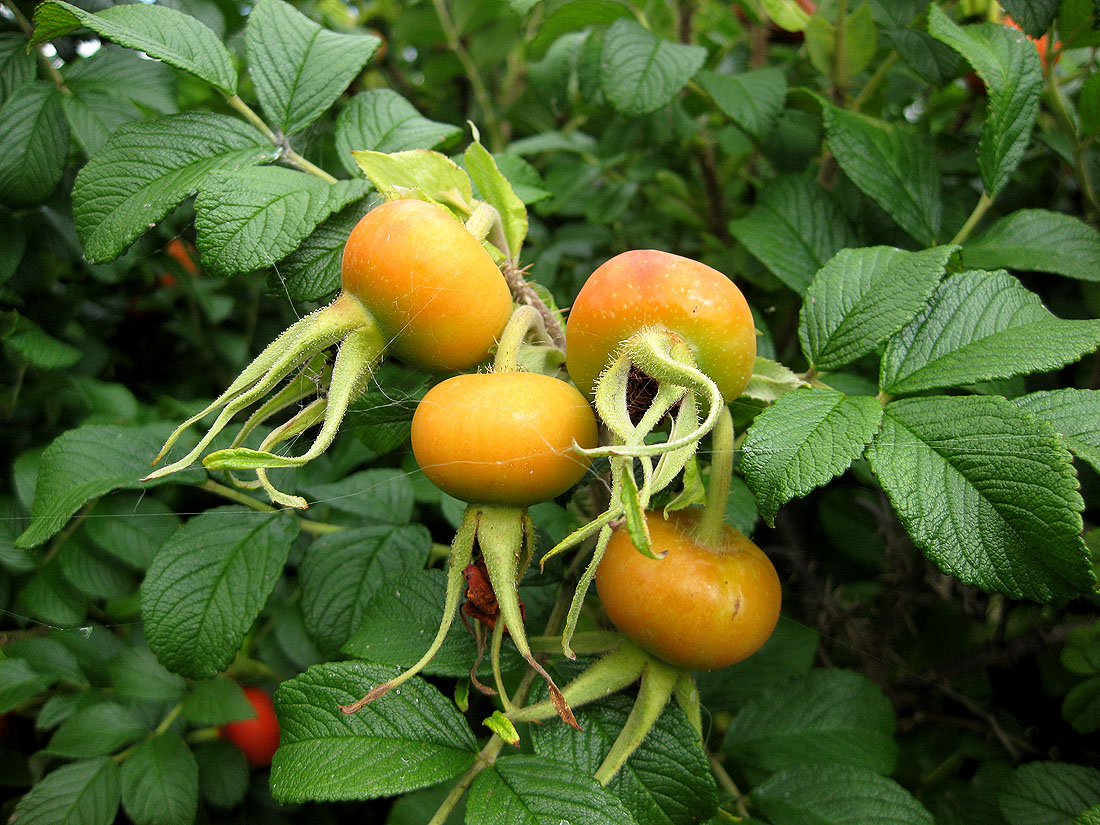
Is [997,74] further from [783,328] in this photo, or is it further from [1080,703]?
[1080,703]

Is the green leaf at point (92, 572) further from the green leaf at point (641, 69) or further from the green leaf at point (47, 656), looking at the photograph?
the green leaf at point (641, 69)

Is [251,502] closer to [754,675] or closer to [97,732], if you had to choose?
[97,732]

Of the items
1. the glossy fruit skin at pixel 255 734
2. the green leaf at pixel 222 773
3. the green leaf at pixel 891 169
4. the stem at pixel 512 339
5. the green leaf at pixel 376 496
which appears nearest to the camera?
the stem at pixel 512 339

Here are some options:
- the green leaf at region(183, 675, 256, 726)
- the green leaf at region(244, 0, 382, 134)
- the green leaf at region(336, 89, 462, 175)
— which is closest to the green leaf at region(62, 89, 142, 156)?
the green leaf at region(244, 0, 382, 134)

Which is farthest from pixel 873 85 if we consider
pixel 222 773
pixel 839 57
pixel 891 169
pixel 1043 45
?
pixel 222 773

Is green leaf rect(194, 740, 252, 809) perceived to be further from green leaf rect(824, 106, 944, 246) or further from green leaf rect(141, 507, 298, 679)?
green leaf rect(824, 106, 944, 246)

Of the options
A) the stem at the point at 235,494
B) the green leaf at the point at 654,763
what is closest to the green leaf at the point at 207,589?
the stem at the point at 235,494
